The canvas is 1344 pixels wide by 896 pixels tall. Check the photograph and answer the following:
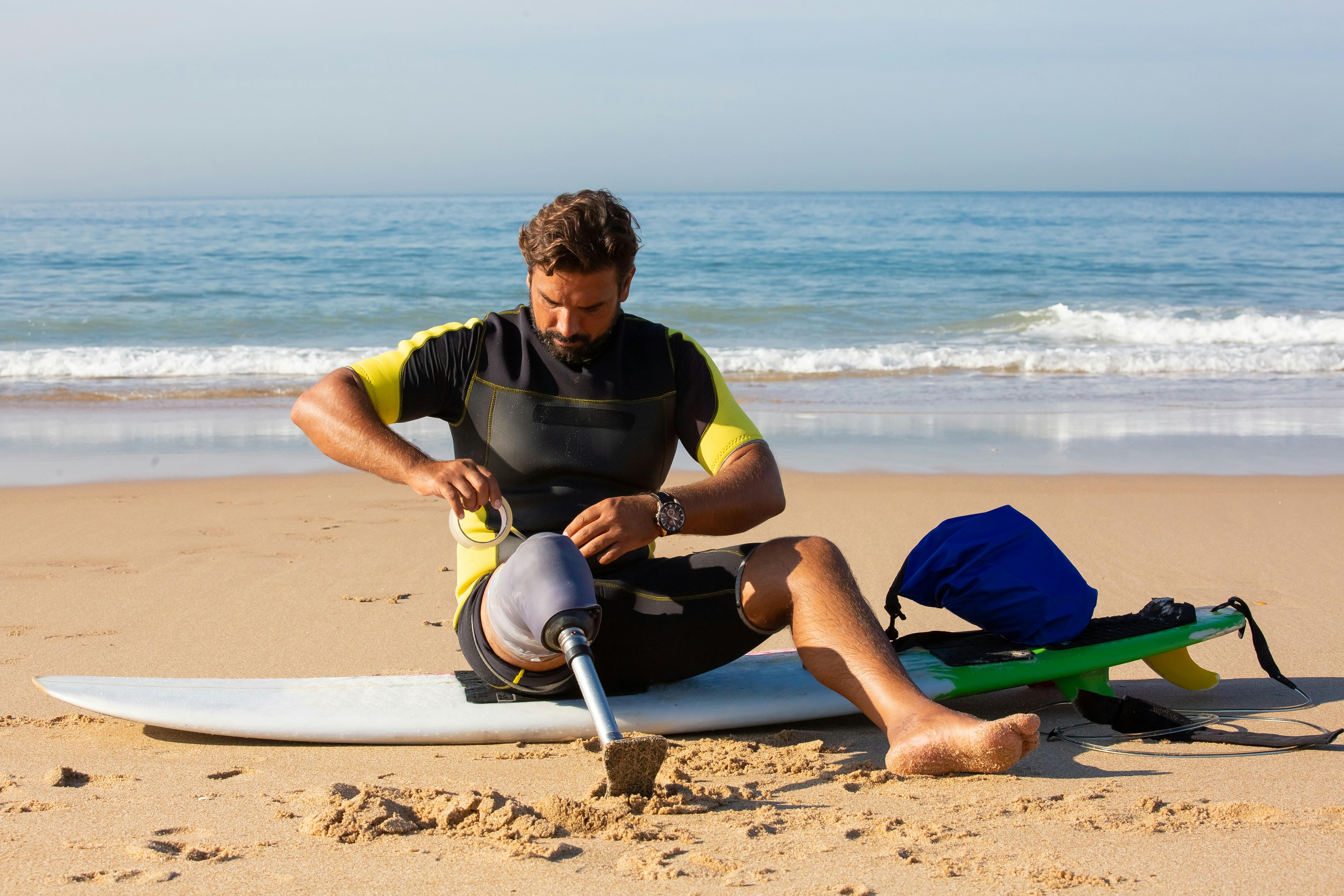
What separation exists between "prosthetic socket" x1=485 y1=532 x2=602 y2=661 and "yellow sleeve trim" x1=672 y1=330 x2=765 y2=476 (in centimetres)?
50

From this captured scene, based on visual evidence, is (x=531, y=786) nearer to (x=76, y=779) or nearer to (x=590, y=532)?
(x=590, y=532)

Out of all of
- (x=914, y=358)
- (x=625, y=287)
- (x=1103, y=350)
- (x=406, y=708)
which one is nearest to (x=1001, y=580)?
(x=625, y=287)

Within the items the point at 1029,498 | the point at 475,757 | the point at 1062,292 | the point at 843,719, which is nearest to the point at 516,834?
the point at 475,757

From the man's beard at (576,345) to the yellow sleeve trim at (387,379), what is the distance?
19 centimetres

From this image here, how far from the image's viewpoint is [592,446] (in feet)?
9.32

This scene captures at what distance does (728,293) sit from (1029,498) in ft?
42.3

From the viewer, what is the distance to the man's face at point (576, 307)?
2.77 metres

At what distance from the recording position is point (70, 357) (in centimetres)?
1138

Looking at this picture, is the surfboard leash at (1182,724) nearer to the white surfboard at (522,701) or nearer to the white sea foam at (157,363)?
the white surfboard at (522,701)

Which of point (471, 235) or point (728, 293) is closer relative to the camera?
point (728, 293)

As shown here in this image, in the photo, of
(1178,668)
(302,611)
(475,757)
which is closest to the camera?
(475,757)

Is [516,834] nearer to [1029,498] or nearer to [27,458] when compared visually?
[1029,498]

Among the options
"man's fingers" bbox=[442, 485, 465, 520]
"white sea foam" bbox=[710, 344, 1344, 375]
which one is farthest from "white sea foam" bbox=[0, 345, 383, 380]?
"man's fingers" bbox=[442, 485, 465, 520]

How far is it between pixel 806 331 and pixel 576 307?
12045 mm
